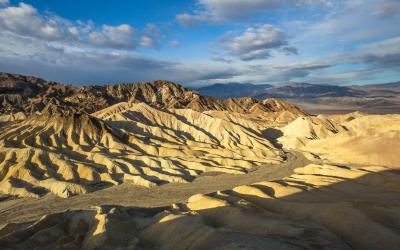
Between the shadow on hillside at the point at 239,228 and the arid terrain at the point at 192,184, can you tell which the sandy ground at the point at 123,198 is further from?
the shadow on hillside at the point at 239,228

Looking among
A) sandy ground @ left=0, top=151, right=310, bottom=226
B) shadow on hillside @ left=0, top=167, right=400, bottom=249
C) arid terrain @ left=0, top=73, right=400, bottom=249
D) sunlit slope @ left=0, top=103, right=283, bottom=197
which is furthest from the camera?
sunlit slope @ left=0, top=103, right=283, bottom=197

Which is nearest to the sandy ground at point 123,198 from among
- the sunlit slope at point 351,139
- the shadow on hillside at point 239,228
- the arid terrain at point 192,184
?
the arid terrain at point 192,184

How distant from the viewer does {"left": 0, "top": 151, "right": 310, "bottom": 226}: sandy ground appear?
169ft

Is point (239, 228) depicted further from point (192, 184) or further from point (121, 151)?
point (121, 151)

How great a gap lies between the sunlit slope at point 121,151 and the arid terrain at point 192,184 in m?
0.30

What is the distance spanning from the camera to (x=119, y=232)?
3450 centimetres

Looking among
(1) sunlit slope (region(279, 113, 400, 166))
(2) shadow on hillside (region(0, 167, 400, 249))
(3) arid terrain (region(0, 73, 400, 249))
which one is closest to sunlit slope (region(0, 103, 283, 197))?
(3) arid terrain (region(0, 73, 400, 249))

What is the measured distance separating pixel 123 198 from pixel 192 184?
13.7m

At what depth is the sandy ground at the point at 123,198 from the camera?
169ft

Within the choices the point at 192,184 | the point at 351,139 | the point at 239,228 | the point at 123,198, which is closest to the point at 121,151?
the point at 192,184

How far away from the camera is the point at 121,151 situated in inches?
3622

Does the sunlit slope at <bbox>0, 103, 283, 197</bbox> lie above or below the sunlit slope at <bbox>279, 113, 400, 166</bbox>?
below

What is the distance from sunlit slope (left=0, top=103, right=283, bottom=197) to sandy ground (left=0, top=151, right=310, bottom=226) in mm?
2440

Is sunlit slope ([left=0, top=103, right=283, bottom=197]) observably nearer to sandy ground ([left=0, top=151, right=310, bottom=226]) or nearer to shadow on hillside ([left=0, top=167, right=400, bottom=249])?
sandy ground ([left=0, top=151, right=310, bottom=226])
